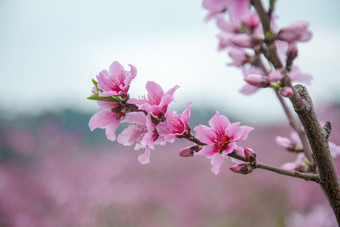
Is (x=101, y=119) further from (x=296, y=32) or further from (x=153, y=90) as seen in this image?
(x=296, y=32)

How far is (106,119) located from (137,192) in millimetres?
6104

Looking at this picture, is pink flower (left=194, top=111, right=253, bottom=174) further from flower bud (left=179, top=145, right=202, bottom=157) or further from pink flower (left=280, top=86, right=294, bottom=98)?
pink flower (left=280, top=86, right=294, bottom=98)

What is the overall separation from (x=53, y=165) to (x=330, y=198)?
9.31m

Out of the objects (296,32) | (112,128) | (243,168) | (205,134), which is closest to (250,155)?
(243,168)

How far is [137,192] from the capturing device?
6.72 metres

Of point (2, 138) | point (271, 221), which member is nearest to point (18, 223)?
point (271, 221)

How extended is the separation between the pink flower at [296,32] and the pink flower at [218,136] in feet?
0.98

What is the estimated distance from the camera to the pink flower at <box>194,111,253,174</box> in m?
0.87

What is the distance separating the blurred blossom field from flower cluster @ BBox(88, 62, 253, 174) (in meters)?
1.54

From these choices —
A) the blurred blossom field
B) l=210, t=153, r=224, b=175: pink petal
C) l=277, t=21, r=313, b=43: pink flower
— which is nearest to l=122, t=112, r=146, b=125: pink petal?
l=210, t=153, r=224, b=175: pink petal

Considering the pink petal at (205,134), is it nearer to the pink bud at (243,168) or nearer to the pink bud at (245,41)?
the pink bud at (243,168)

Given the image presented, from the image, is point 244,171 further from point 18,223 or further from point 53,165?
point 53,165

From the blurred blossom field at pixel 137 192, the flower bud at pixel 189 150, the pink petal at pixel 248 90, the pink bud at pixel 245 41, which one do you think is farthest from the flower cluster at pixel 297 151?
the blurred blossom field at pixel 137 192

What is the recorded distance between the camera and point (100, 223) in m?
4.53
